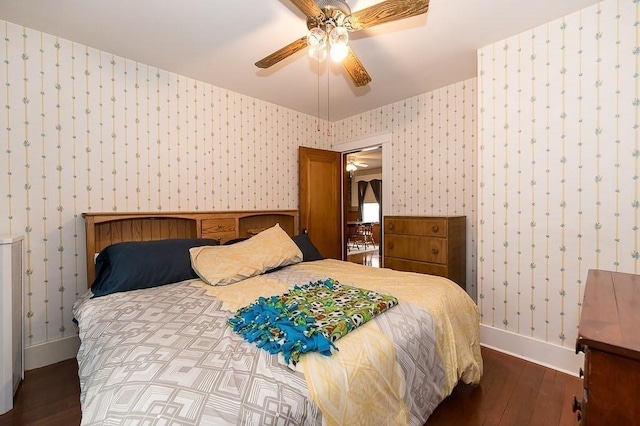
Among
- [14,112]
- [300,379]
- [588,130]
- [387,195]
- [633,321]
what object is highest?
[14,112]

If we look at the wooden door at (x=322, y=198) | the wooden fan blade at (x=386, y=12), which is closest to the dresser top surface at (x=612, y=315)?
the wooden fan blade at (x=386, y=12)

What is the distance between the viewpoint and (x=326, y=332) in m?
1.08

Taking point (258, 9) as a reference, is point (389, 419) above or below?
below

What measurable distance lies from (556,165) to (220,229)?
2842 mm

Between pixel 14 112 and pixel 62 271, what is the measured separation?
1.19 m

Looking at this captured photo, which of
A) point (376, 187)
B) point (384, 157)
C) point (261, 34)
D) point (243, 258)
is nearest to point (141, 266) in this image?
point (243, 258)

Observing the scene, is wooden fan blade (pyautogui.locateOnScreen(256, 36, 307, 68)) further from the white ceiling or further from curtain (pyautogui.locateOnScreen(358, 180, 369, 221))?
curtain (pyautogui.locateOnScreen(358, 180, 369, 221))

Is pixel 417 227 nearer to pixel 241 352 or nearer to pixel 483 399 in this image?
pixel 483 399

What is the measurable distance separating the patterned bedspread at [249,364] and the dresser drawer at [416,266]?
0.87m

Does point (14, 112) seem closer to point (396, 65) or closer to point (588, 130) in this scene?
point (396, 65)

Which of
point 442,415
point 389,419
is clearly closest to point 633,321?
point 389,419

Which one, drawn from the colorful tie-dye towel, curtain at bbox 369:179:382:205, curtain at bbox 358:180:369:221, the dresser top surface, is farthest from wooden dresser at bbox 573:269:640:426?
curtain at bbox 358:180:369:221

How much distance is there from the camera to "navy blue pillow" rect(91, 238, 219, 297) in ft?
5.83

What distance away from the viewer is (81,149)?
220 centimetres
